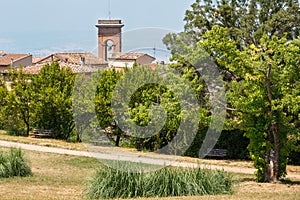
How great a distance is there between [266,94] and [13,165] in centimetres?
712

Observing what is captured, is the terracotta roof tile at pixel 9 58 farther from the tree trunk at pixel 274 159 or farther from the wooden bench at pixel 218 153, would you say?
the tree trunk at pixel 274 159

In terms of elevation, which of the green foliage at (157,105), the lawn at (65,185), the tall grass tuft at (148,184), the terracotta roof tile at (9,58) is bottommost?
the lawn at (65,185)

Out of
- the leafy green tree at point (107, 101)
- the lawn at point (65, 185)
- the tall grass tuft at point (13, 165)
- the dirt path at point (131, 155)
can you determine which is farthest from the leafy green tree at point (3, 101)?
the tall grass tuft at point (13, 165)

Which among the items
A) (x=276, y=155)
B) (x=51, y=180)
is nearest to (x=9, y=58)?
(x=51, y=180)

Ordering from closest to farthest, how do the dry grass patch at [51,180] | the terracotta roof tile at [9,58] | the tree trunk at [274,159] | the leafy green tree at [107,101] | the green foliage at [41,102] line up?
1. the dry grass patch at [51,180]
2. the tree trunk at [274,159]
3. the leafy green tree at [107,101]
4. the green foliage at [41,102]
5. the terracotta roof tile at [9,58]

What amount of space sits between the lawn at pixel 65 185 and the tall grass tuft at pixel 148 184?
0.45 m

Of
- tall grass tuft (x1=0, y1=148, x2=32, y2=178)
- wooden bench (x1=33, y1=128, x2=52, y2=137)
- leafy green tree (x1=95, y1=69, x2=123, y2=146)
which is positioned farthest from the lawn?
wooden bench (x1=33, y1=128, x2=52, y2=137)

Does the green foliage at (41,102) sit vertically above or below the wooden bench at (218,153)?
above

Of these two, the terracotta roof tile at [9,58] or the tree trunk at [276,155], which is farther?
the terracotta roof tile at [9,58]

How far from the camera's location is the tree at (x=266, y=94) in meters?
14.7

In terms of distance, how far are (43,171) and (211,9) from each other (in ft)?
47.5

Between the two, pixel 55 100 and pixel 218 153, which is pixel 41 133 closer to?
pixel 55 100

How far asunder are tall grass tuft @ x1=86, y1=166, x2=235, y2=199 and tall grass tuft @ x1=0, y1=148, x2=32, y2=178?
137 inches

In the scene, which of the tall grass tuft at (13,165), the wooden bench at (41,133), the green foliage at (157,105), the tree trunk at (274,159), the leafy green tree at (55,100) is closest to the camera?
the tall grass tuft at (13,165)
